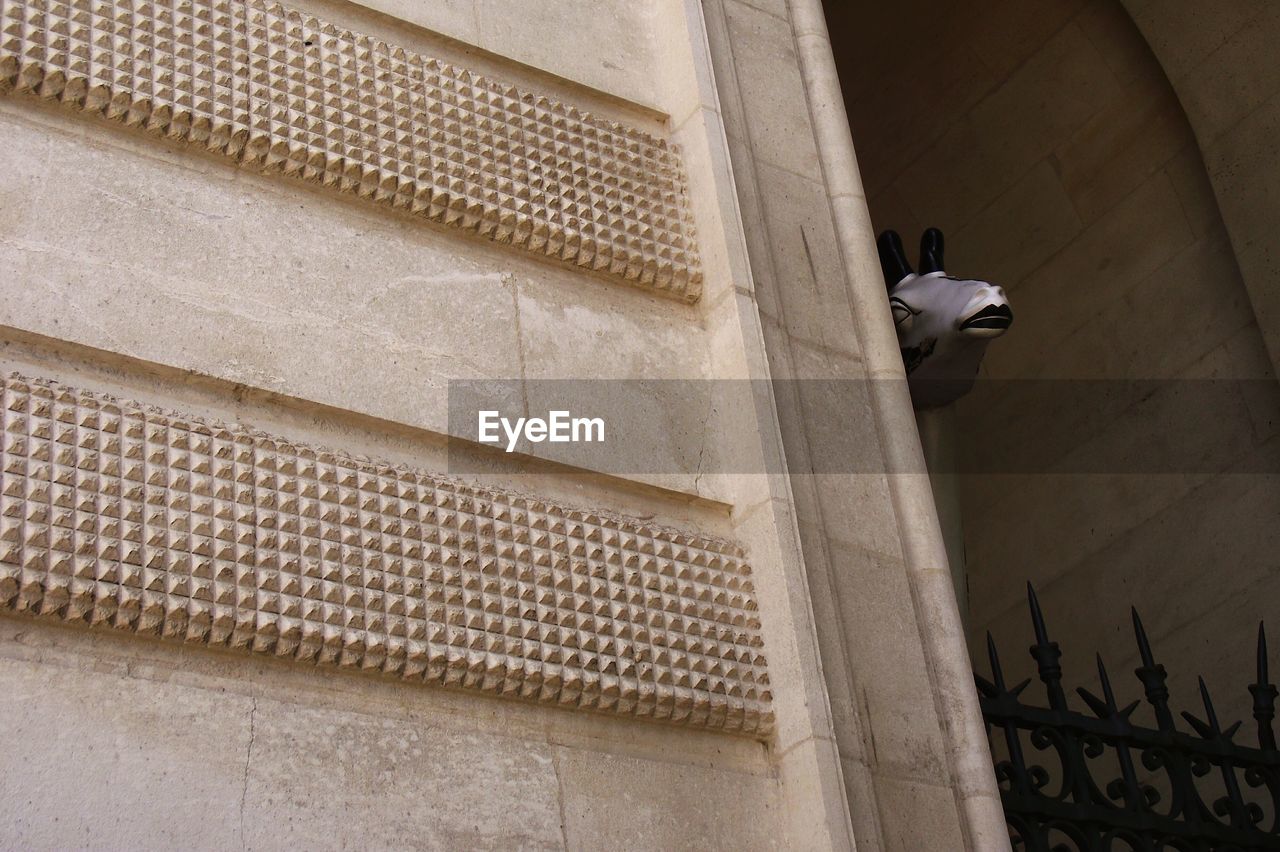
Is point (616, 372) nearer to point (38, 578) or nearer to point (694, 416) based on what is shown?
point (694, 416)

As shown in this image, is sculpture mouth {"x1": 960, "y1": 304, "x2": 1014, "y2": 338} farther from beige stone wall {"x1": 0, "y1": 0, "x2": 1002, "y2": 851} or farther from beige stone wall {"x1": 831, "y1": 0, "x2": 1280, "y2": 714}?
beige stone wall {"x1": 831, "y1": 0, "x2": 1280, "y2": 714}

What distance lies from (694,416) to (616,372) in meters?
0.26

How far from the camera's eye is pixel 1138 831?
16.9 feet

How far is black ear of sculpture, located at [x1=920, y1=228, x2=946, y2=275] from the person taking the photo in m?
6.24

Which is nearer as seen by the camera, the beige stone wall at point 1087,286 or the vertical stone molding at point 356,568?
the vertical stone molding at point 356,568

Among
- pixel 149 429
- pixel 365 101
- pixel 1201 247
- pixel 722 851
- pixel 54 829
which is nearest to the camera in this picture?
pixel 54 829

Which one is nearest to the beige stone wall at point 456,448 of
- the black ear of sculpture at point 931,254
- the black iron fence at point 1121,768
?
the black iron fence at point 1121,768

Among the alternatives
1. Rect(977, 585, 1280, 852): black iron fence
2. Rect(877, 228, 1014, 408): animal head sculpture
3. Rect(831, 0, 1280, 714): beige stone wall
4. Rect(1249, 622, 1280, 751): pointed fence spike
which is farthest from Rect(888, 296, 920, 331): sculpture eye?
Rect(831, 0, 1280, 714): beige stone wall

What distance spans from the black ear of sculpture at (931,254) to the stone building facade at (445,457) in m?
0.78

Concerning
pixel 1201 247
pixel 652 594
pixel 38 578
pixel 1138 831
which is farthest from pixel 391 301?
pixel 1201 247

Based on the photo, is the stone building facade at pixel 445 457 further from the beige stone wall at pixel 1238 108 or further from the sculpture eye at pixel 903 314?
the beige stone wall at pixel 1238 108

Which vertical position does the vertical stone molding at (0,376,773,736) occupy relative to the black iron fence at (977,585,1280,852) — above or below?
above

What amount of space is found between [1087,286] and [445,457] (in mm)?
5580

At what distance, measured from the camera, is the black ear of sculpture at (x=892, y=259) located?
630cm
